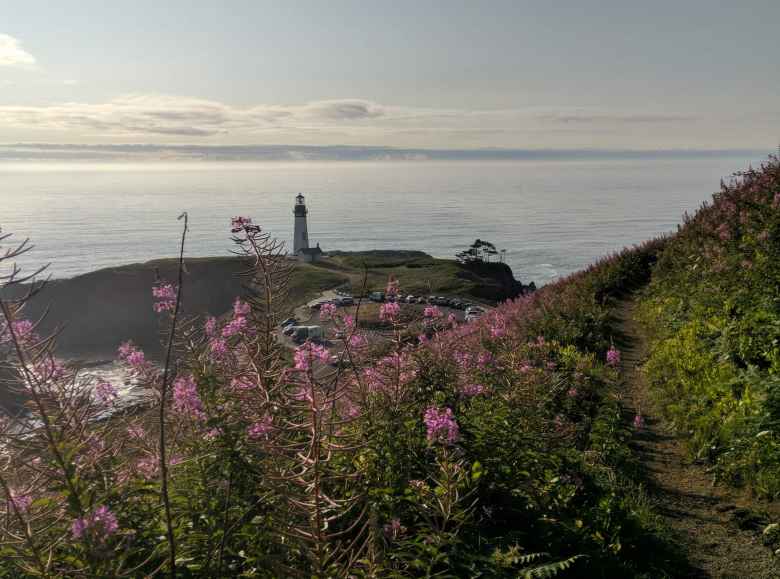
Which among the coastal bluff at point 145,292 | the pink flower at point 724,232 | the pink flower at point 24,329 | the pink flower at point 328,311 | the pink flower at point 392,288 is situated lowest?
the coastal bluff at point 145,292

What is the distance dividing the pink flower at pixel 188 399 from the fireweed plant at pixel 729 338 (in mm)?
6131

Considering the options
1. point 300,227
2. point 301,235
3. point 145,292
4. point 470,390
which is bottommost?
point 145,292

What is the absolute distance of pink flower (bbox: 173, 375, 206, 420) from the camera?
A: 3686 mm

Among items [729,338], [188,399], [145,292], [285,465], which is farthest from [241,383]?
[145,292]

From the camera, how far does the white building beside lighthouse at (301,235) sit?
8238cm

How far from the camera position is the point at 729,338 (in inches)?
358

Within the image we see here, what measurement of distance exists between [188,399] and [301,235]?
83.7 meters

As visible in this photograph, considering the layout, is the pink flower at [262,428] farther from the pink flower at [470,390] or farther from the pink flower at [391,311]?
Answer: the pink flower at [470,390]

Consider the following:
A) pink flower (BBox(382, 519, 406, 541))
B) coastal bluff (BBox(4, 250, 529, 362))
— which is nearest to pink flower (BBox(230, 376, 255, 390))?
pink flower (BBox(382, 519, 406, 541))

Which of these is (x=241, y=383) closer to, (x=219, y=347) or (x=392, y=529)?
(x=219, y=347)

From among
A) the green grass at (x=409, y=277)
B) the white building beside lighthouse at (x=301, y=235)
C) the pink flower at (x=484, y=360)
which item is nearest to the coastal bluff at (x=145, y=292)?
the green grass at (x=409, y=277)

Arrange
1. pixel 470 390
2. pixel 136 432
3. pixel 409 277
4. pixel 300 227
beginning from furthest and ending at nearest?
pixel 300 227
pixel 409 277
pixel 470 390
pixel 136 432

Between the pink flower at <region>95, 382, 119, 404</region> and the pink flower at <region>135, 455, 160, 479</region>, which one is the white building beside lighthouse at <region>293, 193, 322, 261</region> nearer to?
the pink flower at <region>95, 382, 119, 404</region>

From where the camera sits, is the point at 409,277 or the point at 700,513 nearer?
the point at 700,513
